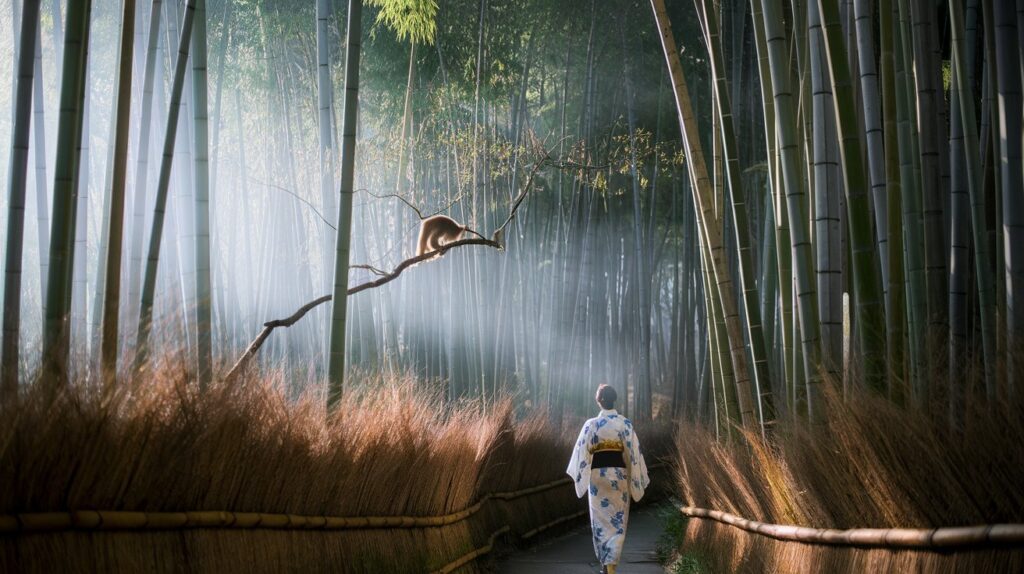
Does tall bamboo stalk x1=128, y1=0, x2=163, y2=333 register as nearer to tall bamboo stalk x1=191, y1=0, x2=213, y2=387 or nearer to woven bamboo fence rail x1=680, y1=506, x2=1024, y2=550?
tall bamboo stalk x1=191, y1=0, x2=213, y2=387

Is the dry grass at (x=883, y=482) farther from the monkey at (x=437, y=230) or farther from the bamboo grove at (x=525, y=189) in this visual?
the monkey at (x=437, y=230)

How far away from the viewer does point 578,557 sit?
6.24 meters

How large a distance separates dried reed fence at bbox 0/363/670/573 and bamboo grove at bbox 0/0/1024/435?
11 centimetres

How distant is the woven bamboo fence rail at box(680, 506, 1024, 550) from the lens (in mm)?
2076

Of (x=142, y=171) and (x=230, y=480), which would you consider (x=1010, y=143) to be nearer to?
(x=230, y=480)

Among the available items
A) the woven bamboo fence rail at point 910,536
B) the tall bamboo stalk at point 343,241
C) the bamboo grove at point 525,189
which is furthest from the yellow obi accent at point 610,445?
the tall bamboo stalk at point 343,241

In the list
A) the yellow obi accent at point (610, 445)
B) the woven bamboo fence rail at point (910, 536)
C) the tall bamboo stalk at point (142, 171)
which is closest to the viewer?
the woven bamboo fence rail at point (910, 536)

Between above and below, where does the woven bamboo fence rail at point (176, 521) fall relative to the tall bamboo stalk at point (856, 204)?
below

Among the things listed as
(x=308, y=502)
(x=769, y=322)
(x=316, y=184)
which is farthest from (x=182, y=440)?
(x=316, y=184)

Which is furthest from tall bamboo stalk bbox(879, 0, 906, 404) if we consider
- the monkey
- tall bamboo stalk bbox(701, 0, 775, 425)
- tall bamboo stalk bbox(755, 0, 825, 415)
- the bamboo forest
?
the monkey

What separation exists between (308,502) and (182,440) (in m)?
0.85

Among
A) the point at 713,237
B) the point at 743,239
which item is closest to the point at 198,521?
the point at 743,239

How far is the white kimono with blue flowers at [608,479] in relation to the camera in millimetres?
5203

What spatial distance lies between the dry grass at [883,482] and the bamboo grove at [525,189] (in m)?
0.10
